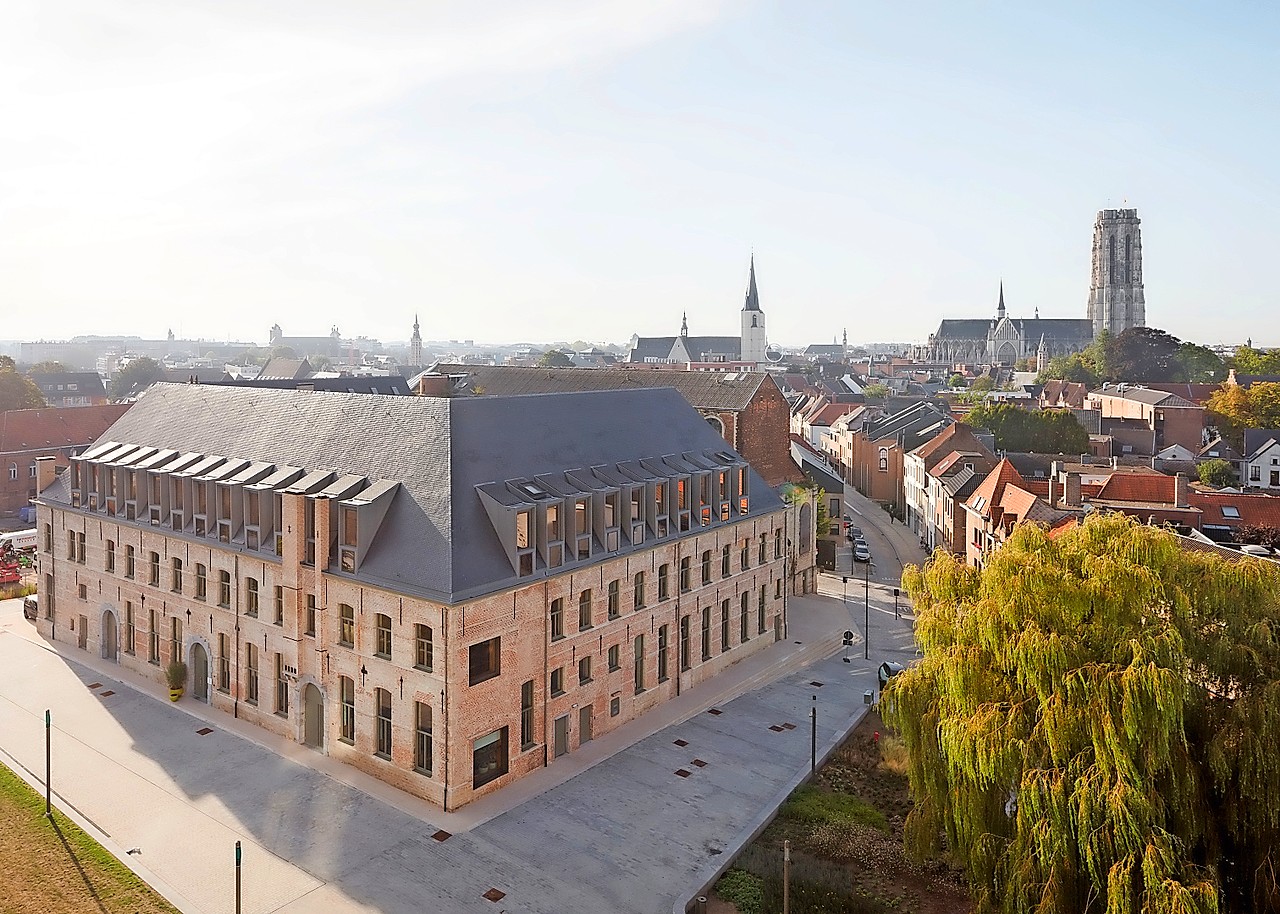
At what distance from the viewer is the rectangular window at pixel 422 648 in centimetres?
2817

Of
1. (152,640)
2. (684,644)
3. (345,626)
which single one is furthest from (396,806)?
(152,640)

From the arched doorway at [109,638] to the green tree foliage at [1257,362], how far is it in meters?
138

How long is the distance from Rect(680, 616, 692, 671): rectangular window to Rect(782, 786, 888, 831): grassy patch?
9.79 m

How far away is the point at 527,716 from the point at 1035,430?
71.4 meters

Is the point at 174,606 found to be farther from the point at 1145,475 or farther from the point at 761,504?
the point at 1145,475

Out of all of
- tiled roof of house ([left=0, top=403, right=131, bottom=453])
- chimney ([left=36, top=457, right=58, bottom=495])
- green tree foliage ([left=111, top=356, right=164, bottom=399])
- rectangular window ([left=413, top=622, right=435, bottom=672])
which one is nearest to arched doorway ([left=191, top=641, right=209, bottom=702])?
rectangular window ([left=413, top=622, right=435, bottom=672])

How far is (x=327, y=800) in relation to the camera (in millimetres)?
28391

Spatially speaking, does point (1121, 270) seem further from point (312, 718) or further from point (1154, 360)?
point (312, 718)

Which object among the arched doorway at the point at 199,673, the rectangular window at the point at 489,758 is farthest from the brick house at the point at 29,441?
the rectangular window at the point at 489,758

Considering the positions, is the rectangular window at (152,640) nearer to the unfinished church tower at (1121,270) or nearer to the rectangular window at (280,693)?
the rectangular window at (280,693)

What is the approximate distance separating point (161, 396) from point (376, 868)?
3041 centimetres

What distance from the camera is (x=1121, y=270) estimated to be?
192 m

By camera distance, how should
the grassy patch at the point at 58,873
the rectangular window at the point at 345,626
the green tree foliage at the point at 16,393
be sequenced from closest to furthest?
the grassy patch at the point at 58,873, the rectangular window at the point at 345,626, the green tree foliage at the point at 16,393

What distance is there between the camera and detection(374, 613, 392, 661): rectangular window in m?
29.4
